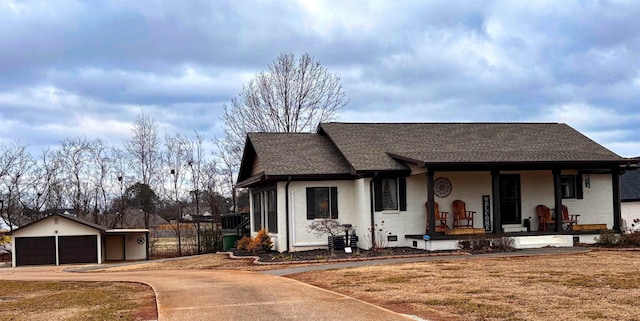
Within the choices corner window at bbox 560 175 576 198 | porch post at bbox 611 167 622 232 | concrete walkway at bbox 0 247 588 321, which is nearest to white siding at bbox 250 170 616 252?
corner window at bbox 560 175 576 198

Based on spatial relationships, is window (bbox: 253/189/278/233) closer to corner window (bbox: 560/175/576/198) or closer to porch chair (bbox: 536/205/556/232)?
porch chair (bbox: 536/205/556/232)

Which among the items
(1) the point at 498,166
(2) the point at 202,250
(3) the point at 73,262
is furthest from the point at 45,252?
(1) the point at 498,166

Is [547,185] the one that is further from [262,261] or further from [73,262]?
[73,262]

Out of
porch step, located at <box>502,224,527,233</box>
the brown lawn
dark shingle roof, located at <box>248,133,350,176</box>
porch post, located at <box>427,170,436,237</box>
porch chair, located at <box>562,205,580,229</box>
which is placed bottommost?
the brown lawn

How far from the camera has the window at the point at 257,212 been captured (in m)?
27.2

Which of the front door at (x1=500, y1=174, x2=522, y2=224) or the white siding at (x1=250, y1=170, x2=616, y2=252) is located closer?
the white siding at (x1=250, y1=170, x2=616, y2=252)

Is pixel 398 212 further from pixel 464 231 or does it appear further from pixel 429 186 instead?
pixel 464 231

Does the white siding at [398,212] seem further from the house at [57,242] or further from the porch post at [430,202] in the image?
the house at [57,242]

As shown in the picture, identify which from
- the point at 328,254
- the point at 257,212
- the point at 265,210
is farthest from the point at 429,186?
the point at 257,212

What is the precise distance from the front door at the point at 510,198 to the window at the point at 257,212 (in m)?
9.35

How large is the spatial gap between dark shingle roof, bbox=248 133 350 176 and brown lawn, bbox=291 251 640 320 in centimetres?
694

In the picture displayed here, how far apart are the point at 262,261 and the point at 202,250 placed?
50.8 feet

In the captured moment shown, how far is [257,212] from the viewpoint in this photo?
1098 inches

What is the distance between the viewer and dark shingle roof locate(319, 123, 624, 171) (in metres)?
22.7
